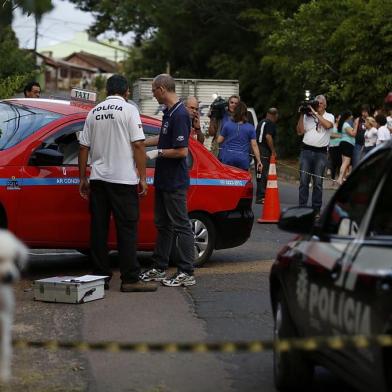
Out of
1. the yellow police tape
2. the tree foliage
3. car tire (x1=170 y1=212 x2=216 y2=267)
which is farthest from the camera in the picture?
the tree foliage

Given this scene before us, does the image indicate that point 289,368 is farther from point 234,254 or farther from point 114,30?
point 114,30

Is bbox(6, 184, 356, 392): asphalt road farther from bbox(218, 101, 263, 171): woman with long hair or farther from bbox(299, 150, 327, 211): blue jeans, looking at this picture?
bbox(299, 150, 327, 211): blue jeans

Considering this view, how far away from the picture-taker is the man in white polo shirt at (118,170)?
29.7ft

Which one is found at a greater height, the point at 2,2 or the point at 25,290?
the point at 2,2

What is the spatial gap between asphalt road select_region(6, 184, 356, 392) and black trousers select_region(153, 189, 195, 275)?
281mm

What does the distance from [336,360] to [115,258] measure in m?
6.53

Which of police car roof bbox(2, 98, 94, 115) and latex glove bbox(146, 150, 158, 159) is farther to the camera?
police car roof bbox(2, 98, 94, 115)

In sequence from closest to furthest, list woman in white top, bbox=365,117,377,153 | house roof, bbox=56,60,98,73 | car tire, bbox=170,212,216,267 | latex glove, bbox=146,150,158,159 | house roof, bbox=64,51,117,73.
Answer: latex glove, bbox=146,150,158,159
car tire, bbox=170,212,216,267
woman in white top, bbox=365,117,377,153
house roof, bbox=56,60,98,73
house roof, bbox=64,51,117,73

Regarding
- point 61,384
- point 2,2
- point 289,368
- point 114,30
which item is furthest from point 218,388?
point 114,30

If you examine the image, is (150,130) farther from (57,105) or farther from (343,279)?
(343,279)

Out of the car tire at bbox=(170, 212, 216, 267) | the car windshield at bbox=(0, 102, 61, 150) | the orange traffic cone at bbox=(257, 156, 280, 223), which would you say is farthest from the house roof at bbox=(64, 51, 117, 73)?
the car windshield at bbox=(0, 102, 61, 150)

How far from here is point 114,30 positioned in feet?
166

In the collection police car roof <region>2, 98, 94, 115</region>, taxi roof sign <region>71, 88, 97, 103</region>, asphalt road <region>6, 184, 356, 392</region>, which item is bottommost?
asphalt road <region>6, 184, 356, 392</region>

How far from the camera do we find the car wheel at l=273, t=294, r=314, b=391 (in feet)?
18.4
